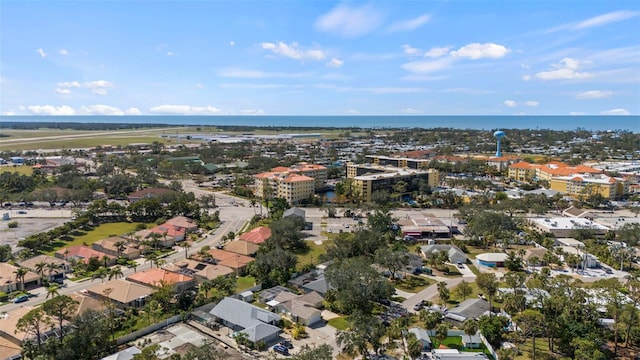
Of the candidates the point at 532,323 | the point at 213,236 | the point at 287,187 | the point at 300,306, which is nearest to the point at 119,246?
the point at 213,236

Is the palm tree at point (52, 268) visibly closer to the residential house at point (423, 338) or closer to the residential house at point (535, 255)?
the residential house at point (423, 338)

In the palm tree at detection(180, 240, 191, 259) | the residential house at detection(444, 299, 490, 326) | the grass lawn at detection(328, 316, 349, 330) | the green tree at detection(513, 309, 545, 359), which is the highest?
the green tree at detection(513, 309, 545, 359)

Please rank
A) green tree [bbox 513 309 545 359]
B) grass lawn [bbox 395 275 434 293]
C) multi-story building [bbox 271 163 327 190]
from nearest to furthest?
green tree [bbox 513 309 545 359] < grass lawn [bbox 395 275 434 293] < multi-story building [bbox 271 163 327 190]

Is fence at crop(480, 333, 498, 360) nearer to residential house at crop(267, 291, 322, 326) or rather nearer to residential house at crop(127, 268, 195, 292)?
residential house at crop(267, 291, 322, 326)

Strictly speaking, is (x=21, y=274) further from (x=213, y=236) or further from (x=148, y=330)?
(x=213, y=236)

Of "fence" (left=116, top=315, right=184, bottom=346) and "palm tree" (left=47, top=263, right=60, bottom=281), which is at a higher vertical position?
"palm tree" (left=47, top=263, right=60, bottom=281)

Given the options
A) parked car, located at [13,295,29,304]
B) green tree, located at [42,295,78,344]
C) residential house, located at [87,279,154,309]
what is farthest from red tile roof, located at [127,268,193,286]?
green tree, located at [42,295,78,344]

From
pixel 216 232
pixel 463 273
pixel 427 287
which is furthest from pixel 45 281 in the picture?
pixel 463 273

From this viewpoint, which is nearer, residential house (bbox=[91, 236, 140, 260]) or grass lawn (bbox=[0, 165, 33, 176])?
residential house (bbox=[91, 236, 140, 260])
